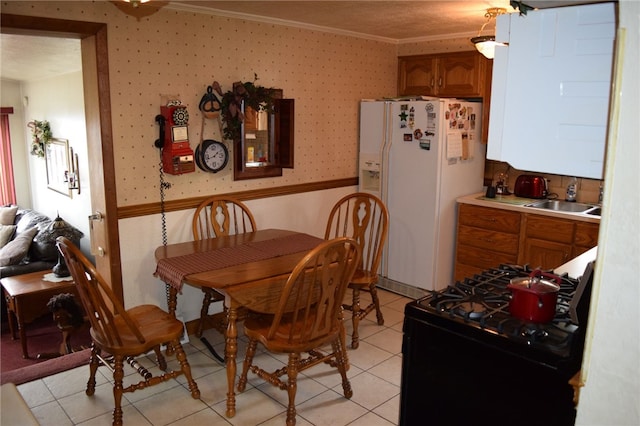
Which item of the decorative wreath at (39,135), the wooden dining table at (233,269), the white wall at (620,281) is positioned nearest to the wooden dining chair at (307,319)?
the wooden dining table at (233,269)

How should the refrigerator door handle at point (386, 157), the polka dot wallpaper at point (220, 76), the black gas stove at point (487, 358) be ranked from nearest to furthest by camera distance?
1. the black gas stove at point (487, 358)
2. the polka dot wallpaper at point (220, 76)
3. the refrigerator door handle at point (386, 157)

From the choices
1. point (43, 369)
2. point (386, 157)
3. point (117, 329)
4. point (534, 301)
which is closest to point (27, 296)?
point (43, 369)

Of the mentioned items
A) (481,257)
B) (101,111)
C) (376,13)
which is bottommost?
(481,257)

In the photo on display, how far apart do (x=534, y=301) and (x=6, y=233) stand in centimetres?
606

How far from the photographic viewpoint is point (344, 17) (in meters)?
3.56

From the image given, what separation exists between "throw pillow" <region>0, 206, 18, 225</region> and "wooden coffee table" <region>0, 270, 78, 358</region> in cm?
184

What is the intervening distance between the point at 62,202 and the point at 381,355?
4599mm

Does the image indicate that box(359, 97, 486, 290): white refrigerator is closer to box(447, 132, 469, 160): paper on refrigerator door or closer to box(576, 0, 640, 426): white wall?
box(447, 132, 469, 160): paper on refrigerator door

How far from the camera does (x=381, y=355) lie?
10.6ft

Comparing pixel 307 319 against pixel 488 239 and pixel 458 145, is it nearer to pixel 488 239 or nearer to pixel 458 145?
pixel 488 239

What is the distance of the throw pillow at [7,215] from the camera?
6.24 metres

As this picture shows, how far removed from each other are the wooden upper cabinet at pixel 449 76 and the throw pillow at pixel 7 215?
497cm

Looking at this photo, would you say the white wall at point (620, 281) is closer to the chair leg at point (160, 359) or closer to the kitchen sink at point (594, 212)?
the chair leg at point (160, 359)

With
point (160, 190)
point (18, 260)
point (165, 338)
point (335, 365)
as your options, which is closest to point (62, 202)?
→ point (18, 260)
